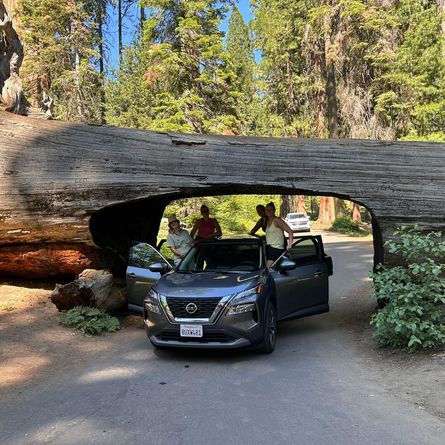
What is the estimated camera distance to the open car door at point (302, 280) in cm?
768

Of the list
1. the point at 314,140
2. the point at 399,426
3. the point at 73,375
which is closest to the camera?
the point at 399,426

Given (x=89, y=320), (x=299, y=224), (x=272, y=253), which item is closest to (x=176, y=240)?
(x=272, y=253)

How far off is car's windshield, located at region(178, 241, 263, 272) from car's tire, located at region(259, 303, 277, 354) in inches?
28.9

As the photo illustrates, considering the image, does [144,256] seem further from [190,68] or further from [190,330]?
[190,68]

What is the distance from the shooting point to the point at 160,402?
500 centimetres

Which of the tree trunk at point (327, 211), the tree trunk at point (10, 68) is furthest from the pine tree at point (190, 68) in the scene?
the tree trunk at point (10, 68)

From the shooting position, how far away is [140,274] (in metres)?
8.44

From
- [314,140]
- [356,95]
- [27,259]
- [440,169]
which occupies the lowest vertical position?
[27,259]

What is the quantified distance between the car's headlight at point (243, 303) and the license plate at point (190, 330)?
17.1 inches

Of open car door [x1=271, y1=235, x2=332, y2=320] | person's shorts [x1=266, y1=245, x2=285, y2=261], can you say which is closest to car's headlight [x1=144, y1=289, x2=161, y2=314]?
open car door [x1=271, y1=235, x2=332, y2=320]

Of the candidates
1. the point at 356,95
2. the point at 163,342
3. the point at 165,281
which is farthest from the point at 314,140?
the point at 356,95

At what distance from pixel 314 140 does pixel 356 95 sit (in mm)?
22752

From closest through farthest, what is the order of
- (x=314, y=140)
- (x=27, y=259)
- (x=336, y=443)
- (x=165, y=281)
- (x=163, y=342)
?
(x=336, y=443) < (x=163, y=342) < (x=165, y=281) < (x=314, y=140) < (x=27, y=259)

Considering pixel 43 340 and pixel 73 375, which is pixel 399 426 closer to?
pixel 73 375
